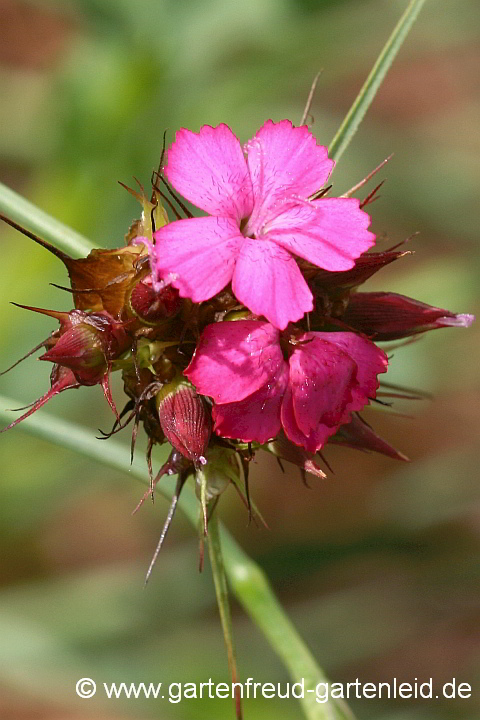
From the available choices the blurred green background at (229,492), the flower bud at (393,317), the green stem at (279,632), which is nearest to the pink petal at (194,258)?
the flower bud at (393,317)

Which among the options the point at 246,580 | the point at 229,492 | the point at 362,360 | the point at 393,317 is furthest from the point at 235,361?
the point at 229,492

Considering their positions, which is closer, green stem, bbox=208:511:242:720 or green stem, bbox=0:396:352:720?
green stem, bbox=208:511:242:720

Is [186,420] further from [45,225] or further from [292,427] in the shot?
[45,225]

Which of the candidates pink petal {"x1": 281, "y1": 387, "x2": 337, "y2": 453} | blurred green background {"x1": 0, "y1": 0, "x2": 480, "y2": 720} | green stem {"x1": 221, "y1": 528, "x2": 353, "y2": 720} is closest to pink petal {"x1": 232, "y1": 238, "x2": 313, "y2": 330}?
pink petal {"x1": 281, "y1": 387, "x2": 337, "y2": 453}

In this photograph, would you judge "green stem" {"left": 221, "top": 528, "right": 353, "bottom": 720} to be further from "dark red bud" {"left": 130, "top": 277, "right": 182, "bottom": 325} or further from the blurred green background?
the blurred green background

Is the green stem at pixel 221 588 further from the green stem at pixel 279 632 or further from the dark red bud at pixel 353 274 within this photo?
the dark red bud at pixel 353 274
